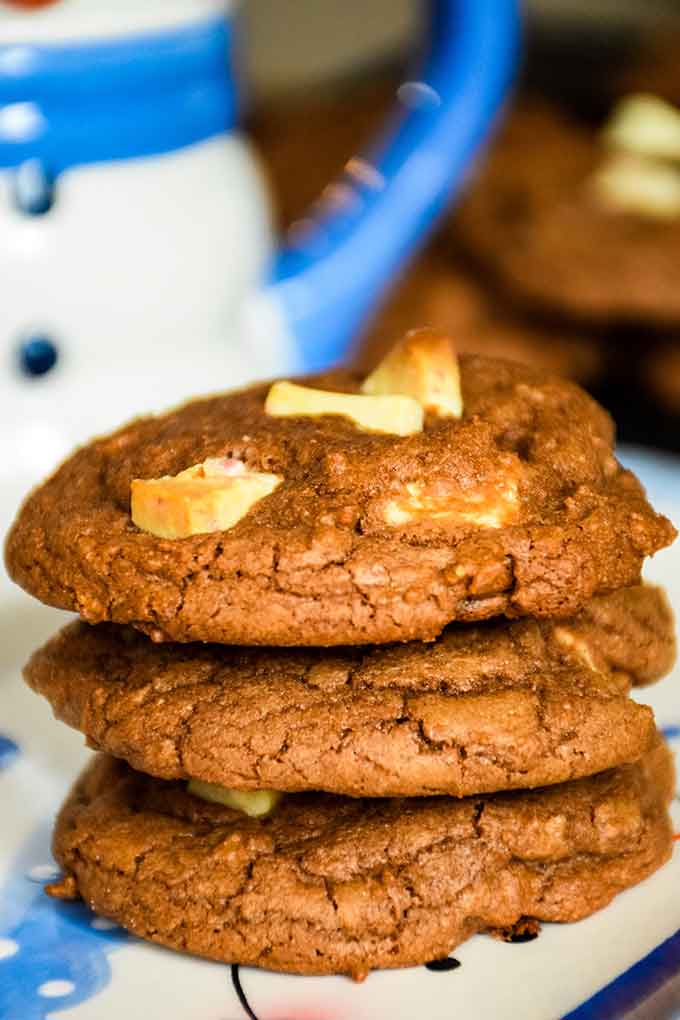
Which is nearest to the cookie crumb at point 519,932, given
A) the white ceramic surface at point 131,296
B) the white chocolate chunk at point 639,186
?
the white ceramic surface at point 131,296

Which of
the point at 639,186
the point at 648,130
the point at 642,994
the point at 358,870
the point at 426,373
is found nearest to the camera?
the point at 642,994

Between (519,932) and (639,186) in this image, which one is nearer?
(519,932)

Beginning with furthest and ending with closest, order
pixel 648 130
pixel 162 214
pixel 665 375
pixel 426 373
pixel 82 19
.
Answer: pixel 648 130, pixel 665 375, pixel 162 214, pixel 82 19, pixel 426 373

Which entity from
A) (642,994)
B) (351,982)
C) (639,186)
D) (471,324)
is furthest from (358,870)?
(639,186)

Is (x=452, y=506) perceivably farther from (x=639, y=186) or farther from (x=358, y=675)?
(x=639, y=186)

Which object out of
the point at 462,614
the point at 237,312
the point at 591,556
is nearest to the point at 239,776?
the point at 462,614

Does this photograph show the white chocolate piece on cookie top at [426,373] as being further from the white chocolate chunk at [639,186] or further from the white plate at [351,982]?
the white chocolate chunk at [639,186]

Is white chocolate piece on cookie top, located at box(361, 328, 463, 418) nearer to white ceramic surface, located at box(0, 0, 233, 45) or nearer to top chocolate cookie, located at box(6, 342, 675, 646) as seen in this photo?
top chocolate cookie, located at box(6, 342, 675, 646)
